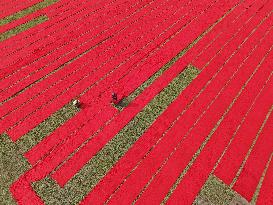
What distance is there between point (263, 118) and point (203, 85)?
2167 millimetres

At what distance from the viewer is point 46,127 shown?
944 centimetres

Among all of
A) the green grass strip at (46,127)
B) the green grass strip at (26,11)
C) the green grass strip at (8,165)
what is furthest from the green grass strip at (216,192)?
the green grass strip at (26,11)

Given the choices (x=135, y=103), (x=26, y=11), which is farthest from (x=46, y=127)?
(x=26, y=11)

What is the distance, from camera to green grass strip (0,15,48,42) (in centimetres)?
1229

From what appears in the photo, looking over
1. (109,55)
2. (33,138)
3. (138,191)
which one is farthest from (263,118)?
(33,138)

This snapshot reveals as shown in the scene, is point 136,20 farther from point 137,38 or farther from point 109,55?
point 109,55

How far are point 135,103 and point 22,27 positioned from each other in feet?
19.0

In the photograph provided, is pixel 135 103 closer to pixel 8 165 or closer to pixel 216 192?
pixel 216 192

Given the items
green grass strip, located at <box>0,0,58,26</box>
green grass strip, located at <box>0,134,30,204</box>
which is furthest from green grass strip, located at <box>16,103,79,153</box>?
green grass strip, located at <box>0,0,58,26</box>

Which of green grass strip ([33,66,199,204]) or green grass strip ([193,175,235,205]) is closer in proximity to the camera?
green grass strip ([33,66,199,204])

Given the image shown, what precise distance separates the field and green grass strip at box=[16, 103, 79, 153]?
0.03 meters

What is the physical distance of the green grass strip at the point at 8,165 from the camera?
798 cm

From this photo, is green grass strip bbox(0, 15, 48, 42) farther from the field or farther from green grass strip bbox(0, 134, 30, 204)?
green grass strip bbox(0, 134, 30, 204)

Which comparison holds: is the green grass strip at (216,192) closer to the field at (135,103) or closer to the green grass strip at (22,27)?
the field at (135,103)
